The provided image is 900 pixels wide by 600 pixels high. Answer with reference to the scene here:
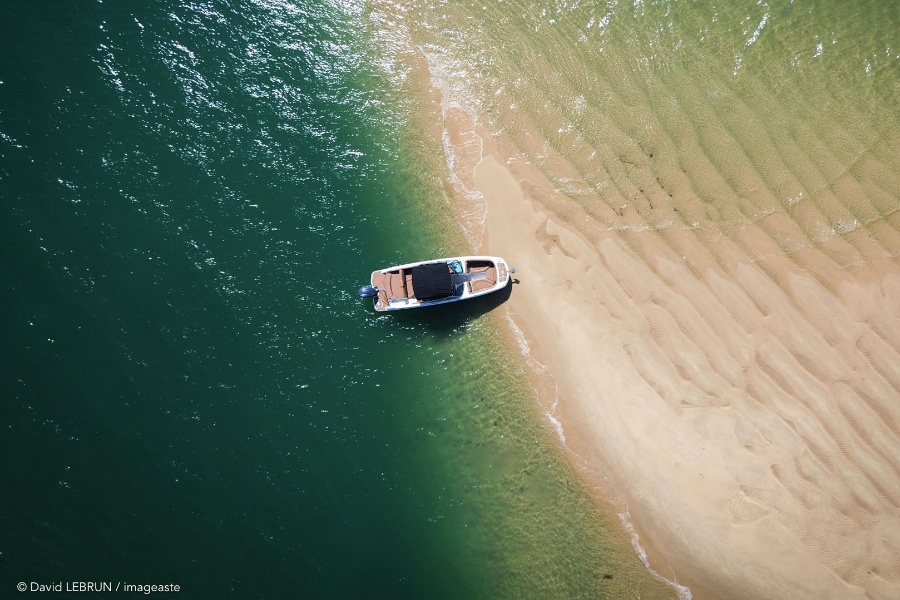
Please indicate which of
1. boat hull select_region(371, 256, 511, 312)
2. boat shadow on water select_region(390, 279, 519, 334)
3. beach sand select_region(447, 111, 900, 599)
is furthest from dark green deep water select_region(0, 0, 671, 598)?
beach sand select_region(447, 111, 900, 599)

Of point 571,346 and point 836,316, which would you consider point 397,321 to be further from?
point 836,316

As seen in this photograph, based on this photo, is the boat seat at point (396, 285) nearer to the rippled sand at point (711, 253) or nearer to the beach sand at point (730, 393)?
the rippled sand at point (711, 253)

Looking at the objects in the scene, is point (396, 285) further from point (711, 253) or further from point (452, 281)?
point (711, 253)

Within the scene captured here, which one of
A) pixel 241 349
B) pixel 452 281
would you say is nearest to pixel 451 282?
pixel 452 281

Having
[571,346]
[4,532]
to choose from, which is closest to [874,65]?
[571,346]

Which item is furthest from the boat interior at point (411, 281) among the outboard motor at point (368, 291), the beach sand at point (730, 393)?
the beach sand at point (730, 393)

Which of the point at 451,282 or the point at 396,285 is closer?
the point at 451,282
